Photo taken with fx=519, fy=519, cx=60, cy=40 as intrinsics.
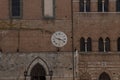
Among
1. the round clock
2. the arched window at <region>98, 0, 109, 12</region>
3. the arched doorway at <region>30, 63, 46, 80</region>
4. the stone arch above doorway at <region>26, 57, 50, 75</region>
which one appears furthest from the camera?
the arched window at <region>98, 0, 109, 12</region>

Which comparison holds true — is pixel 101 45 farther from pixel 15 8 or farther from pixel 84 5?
pixel 15 8

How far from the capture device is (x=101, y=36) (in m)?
37.0

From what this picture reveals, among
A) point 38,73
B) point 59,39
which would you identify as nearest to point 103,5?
point 59,39

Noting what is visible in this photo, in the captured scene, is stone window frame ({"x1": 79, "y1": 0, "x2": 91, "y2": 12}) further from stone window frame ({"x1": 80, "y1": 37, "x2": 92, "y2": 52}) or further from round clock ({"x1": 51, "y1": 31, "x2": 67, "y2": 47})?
round clock ({"x1": 51, "y1": 31, "x2": 67, "y2": 47})

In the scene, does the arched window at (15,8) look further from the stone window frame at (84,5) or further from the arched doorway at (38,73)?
the stone window frame at (84,5)

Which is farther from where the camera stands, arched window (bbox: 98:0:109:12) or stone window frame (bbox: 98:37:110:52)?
arched window (bbox: 98:0:109:12)

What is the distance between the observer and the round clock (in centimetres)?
3706

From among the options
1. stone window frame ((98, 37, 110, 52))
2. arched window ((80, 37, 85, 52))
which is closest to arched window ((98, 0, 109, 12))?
stone window frame ((98, 37, 110, 52))

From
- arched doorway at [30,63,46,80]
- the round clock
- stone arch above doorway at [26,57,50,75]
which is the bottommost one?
arched doorway at [30,63,46,80]

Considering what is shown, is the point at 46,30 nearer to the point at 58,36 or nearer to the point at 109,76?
the point at 58,36

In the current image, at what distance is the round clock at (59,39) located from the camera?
1459 inches

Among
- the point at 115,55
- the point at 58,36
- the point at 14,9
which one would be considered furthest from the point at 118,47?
the point at 14,9

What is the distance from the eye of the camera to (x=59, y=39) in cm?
3712

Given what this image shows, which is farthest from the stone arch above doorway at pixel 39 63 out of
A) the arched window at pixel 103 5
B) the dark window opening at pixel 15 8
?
the arched window at pixel 103 5
